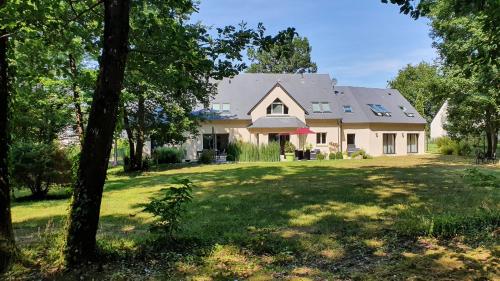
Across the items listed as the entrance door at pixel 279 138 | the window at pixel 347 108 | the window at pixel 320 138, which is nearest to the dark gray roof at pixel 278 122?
the entrance door at pixel 279 138

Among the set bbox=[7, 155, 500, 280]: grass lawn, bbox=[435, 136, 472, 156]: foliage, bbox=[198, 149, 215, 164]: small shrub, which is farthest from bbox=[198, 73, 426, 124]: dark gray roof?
bbox=[7, 155, 500, 280]: grass lawn

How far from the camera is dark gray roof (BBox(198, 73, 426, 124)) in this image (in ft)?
127

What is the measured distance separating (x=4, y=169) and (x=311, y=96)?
37003mm

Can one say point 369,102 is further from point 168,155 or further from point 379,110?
point 168,155

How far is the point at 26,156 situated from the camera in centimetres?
1312

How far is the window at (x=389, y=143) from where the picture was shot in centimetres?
4141

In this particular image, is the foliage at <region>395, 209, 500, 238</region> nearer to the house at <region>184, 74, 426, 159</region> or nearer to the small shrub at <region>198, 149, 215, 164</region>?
the small shrub at <region>198, 149, 215, 164</region>

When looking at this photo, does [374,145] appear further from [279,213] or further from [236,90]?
[279,213]

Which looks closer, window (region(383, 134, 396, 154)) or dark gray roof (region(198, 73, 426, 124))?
dark gray roof (region(198, 73, 426, 124))

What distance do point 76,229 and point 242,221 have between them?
373cm

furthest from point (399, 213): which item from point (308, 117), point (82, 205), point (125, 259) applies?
point (308, 117)

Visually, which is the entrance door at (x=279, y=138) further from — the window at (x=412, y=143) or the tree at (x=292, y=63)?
the tree at (x=292, y=63)

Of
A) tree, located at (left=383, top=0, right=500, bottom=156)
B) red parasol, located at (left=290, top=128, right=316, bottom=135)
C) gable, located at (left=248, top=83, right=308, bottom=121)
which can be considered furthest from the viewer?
gable, located at (left=248, top=83, right=308, bottom=121)

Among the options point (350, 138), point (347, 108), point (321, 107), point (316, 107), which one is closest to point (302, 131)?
point (316, 107)
